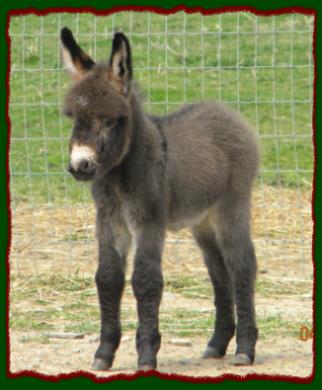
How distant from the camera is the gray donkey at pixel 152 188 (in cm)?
721

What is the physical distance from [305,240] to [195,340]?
269 cm

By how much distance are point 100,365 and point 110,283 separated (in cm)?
55

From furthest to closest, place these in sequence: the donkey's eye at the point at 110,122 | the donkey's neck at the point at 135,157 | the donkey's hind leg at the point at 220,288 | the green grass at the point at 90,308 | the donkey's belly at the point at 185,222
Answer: the green grass at the point at 90,308, the donkey's hind leg at the point at 220,288, the donkey's belly at the point at 185,222, the donkey's neck at the point at 135,157, the donkey's eye at the point at 110,122

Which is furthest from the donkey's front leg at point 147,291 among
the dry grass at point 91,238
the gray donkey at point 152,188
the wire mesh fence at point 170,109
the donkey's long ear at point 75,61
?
the dry grass at point 91,238

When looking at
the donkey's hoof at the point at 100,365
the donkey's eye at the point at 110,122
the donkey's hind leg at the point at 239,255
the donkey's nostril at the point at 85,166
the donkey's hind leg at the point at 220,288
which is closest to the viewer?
the donkey's nostril at the point at 85,166

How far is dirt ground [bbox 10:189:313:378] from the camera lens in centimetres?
787

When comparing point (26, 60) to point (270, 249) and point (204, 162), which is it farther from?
point (204, 162)

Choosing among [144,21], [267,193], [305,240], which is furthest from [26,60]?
[305,240]

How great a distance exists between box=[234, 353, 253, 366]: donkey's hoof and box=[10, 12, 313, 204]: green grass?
3.85 meters

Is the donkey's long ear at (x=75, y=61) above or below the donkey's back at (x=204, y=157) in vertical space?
above

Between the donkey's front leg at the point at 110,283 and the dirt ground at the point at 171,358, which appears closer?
the donkey's front leg at the point at 110,283

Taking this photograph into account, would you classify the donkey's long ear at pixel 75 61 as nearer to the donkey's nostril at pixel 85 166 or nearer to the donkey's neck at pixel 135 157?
the donkey's neck at pixel 135 157

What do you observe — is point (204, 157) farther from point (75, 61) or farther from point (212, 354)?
point (212, 354)

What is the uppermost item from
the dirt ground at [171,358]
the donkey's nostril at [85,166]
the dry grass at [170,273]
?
the donkey's nostril at [85,166]
